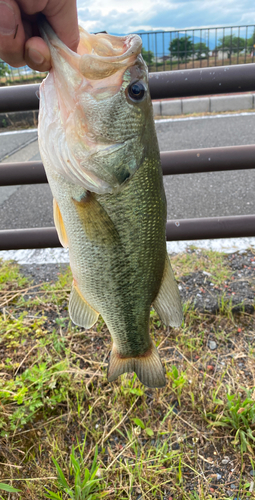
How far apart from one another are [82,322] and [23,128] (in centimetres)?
813

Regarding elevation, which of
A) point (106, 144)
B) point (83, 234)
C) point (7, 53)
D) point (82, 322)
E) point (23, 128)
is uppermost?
point (7, 53)

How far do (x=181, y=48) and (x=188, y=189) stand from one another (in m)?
6.93

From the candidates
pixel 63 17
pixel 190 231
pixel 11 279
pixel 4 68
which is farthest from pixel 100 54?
pixel 4 68

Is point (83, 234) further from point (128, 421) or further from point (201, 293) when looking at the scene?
point (201, 293)

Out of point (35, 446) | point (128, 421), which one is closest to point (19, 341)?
point (35, 446)

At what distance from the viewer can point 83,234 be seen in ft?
3.59

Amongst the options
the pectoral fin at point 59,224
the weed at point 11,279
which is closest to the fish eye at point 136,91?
the pectoral fin at point 59,224

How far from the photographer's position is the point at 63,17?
880 mm

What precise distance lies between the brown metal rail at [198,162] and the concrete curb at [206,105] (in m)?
7.02

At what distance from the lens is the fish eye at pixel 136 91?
94 centimetres

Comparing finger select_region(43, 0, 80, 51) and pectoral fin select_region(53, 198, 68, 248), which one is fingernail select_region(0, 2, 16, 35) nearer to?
finger select_region(43, 0, 80, 51)

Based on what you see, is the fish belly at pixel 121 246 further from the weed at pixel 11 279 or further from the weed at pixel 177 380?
the weed at pixel 11 279

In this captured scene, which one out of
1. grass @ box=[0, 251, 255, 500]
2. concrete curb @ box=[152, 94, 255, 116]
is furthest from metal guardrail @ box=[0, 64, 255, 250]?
concrete curb @ box=[152, 94, 255, 116]

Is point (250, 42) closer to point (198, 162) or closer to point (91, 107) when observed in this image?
point (198, 162)
